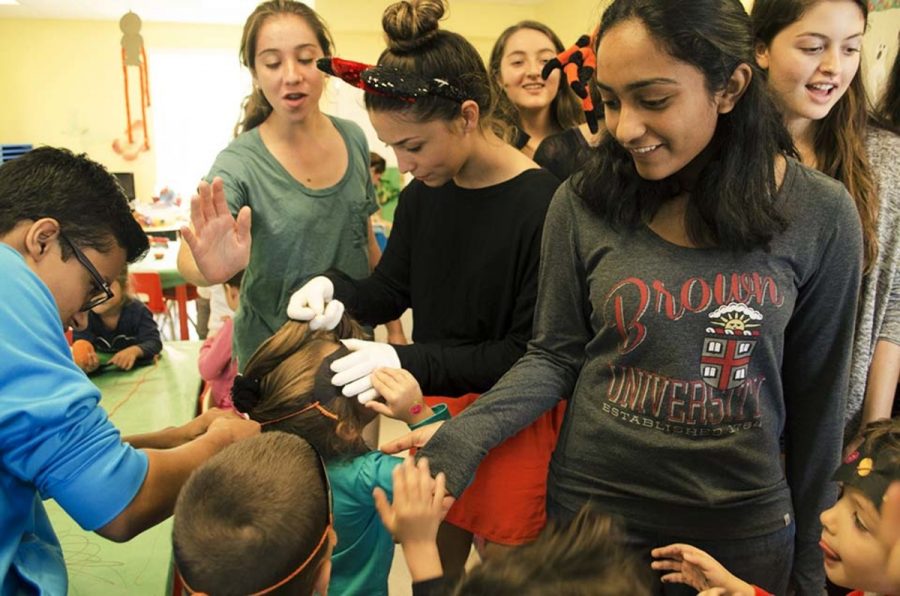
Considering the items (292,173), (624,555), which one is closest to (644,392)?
(624,555)

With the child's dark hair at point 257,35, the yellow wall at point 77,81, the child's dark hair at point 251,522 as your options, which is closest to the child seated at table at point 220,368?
the child's dark hair at point 257,35

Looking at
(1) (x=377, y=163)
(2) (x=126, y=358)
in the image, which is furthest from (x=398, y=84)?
(1) (x=377, y=163)

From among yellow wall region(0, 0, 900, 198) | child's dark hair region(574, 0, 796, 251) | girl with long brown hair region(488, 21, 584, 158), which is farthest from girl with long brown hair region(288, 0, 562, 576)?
yellow wall region(0, 0, 900, 198)

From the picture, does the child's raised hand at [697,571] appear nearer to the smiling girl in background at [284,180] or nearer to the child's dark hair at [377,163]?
the smiling girl in background at [284,180]

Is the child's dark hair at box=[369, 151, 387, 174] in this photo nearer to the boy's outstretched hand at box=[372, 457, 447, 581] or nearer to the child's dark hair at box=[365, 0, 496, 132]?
the child's dark hair at box=[365, 0, 496, 132]

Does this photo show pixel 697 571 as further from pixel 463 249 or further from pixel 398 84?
pixel 398 84

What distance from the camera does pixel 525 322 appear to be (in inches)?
50.1

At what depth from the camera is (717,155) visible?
101cm

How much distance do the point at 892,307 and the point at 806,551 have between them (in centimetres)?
50

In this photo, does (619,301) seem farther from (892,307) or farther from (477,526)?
(892,307)

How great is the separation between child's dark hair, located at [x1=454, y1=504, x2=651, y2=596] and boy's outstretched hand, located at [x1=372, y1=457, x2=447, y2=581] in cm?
20

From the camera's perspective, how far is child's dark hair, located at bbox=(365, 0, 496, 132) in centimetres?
127

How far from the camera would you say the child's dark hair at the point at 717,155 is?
905 millimetres

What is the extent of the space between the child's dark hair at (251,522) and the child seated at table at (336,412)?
249 millimetres
